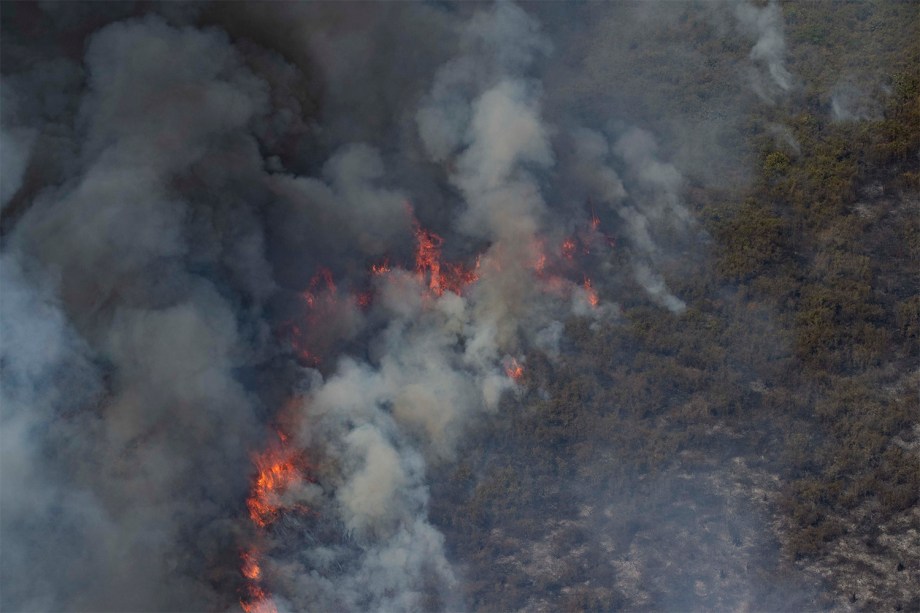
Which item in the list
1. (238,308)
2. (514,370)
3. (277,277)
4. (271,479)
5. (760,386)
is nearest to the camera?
(271,479)

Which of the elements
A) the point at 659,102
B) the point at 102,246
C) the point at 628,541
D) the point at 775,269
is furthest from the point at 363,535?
the point at 659,102

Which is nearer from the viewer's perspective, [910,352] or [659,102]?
[910,352]

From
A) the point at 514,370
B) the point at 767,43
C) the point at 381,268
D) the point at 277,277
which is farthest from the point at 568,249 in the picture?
the point at 767,43

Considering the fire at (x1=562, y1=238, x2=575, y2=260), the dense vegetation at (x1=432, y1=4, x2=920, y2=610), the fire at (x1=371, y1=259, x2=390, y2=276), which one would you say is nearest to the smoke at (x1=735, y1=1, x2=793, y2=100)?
the dense vegetation at (x1=432, y1=4, x2=920, y2=610)

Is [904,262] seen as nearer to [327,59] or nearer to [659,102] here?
[659,102]

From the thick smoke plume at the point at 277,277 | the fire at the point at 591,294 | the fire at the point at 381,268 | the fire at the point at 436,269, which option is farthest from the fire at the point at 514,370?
the fire at the point at 381,268

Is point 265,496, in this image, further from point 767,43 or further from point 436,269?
point 767,43
